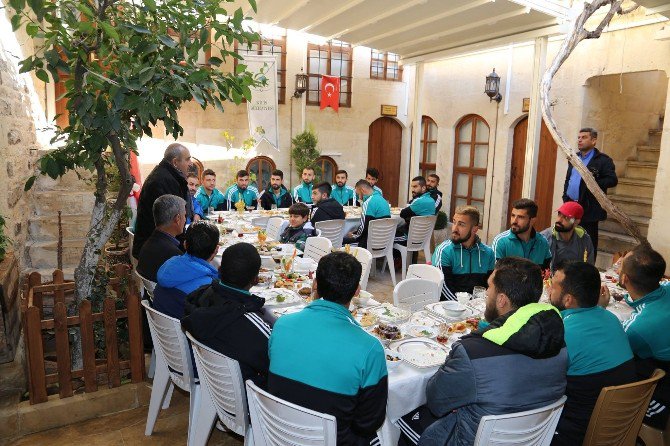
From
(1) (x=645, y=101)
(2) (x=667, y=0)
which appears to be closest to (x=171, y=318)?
(2) (x=667, y=0)

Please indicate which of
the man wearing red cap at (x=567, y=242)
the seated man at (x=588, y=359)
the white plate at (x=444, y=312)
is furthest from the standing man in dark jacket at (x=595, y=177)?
the seated man at (x=588, y=359)

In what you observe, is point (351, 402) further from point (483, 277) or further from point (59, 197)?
point (59, 197)

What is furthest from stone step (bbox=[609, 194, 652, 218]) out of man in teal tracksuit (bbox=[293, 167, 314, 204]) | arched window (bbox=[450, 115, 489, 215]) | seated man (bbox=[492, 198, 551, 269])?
man in teal tracksuit (bbox=[293, 167, 314, 204])

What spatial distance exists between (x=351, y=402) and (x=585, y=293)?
1296 mm

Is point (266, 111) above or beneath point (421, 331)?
above

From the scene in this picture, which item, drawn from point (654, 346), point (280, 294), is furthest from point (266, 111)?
point (654, 346)

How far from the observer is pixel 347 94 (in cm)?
1158

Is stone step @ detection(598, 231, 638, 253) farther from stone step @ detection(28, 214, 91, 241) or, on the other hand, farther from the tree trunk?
stone step @ detection(28, 214, 91, 241)

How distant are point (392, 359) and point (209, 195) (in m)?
6.22

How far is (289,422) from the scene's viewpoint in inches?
77.5

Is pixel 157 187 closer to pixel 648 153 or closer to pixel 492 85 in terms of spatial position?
pixel 492 85

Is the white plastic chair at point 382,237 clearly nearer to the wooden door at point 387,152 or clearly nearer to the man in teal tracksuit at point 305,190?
the man in teal tracksuit at point 305,190

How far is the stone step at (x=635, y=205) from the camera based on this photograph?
778 centimetres

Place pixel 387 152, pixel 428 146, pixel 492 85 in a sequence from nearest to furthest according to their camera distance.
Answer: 1. pixel 492 85
2. pixel 428 146
3. pixel 387 152
